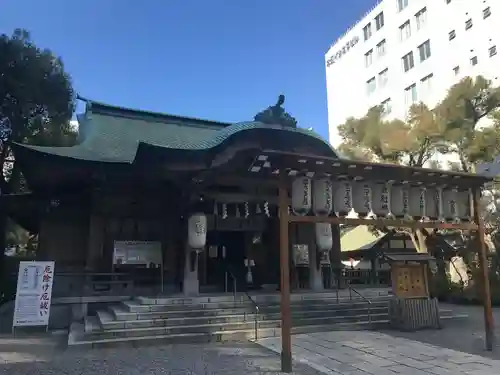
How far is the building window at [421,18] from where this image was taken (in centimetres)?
3459

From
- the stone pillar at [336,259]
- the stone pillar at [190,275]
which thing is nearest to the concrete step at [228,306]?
the stone pillar at [190,275]

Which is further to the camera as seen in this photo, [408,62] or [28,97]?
[408,62]

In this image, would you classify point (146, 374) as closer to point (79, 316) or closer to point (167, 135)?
point (79, 316)

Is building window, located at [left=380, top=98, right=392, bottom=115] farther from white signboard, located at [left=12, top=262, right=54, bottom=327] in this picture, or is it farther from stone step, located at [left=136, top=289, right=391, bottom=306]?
white signboard, located at [left=12, top=262, right=54, bottom=327]

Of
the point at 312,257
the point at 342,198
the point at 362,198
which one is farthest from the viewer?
the point at 312,257

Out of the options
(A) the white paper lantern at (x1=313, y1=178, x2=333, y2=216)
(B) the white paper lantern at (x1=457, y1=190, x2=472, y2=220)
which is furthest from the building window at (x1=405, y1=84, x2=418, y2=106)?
(A) the white paper lantern at (x1=313, y1=178, x2=333, y2=216)

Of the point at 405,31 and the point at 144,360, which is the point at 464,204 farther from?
the point at 405,31

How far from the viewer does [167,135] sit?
1683 cm

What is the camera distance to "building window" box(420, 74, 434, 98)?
3397 cm

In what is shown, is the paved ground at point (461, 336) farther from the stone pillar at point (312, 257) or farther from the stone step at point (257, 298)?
the stone pillar at point (312, 257)

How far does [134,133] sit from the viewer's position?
16266 mm

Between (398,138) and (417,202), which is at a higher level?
(398,138)

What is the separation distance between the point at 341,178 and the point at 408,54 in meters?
32.3

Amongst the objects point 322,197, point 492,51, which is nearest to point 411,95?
point 492,51
